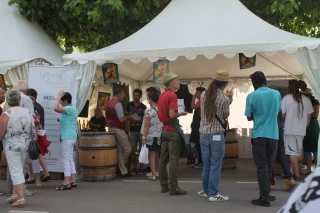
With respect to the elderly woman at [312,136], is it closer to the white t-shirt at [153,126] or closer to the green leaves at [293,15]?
the white t-shirt at [153,126]

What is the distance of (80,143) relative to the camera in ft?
27.0

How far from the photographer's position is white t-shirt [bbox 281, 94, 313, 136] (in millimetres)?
7301

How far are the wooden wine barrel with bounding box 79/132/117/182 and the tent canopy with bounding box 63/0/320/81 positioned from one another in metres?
1.51

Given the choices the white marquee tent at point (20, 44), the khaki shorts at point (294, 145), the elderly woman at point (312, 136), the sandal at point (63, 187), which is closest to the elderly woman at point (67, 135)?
the sandal at point (63, 187)

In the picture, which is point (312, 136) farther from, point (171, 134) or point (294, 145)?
point (171, 134)

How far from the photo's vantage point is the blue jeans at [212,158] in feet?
19.2

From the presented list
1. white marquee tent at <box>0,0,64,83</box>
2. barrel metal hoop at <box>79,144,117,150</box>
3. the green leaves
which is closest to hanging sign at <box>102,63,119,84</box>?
white marquee tent at <box>0,0,64,83</box>

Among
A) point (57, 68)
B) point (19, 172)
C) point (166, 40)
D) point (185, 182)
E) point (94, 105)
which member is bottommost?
point (185, 182)

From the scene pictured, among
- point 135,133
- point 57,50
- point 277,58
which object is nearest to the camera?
point 135,133

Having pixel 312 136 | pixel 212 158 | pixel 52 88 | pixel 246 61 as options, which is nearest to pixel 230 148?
pixel 312 136

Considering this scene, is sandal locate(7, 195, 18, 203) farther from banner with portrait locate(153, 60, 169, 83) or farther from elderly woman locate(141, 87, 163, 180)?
banner with portrait locate(153, 60, 169, 83)

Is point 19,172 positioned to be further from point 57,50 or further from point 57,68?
point 57,50

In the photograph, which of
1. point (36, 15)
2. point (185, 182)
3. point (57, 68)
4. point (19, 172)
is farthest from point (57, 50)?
point (19, 172)

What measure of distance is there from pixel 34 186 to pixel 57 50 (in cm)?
461
